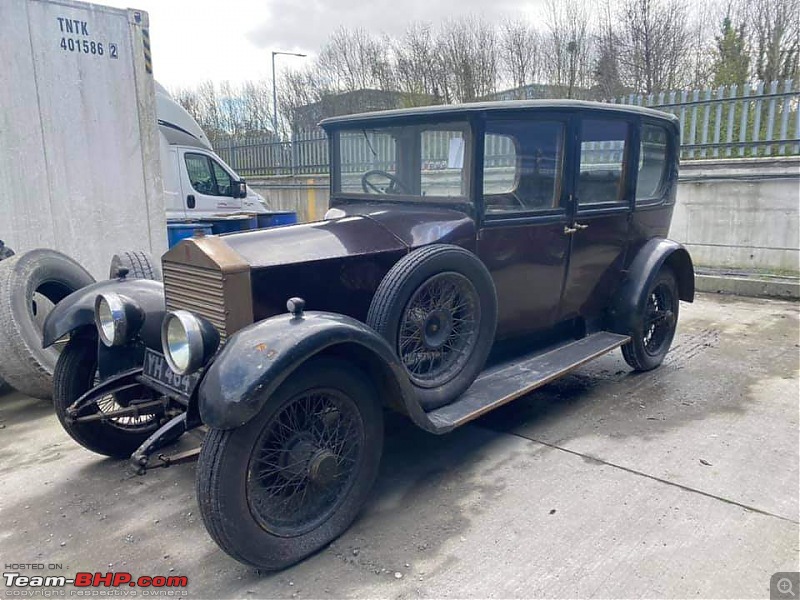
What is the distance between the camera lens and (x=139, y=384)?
3102 mm

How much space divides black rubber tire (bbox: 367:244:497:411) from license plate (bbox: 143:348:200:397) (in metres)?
0.88

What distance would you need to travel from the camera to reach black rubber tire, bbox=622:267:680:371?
14.3 feet

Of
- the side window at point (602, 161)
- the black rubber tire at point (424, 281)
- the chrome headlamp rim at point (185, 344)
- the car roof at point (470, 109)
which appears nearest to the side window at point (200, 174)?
the car roof at point (470, 109)

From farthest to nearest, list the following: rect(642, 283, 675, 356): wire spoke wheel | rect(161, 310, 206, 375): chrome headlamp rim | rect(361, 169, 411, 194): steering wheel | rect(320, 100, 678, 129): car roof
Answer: rect(642, 283, 675, 356): wire spoke wheel
rect(361, 169, 411, 194): steering wheel
rect(320, 100, 678, 129): car roof
rect(161, 310, 206, 375): chrome headlamp rim

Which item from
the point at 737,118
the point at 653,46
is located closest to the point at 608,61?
the point at 653,46

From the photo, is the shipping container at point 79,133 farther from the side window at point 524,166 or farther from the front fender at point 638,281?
the front fender at point 638,281

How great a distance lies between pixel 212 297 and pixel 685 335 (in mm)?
4631

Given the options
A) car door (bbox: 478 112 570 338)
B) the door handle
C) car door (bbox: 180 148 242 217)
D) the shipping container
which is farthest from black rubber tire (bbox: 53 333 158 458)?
car door (bbox: 180 148 242 217)

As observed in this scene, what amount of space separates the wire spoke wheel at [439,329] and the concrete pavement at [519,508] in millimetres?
529

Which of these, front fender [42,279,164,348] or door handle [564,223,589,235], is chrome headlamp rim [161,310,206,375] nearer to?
front fender [42,279,164,348]

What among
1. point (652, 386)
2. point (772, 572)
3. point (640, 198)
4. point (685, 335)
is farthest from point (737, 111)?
Result: point (772, 572)

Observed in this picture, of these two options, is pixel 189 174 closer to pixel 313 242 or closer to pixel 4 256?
pixel 4 256

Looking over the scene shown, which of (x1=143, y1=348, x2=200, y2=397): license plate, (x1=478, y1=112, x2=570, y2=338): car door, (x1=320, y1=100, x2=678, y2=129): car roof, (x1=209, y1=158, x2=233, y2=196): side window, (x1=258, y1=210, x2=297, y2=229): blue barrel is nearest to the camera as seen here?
(x1=143, y1=348, x2=200, y2=397): license plate

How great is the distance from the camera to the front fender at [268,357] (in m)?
2.16
